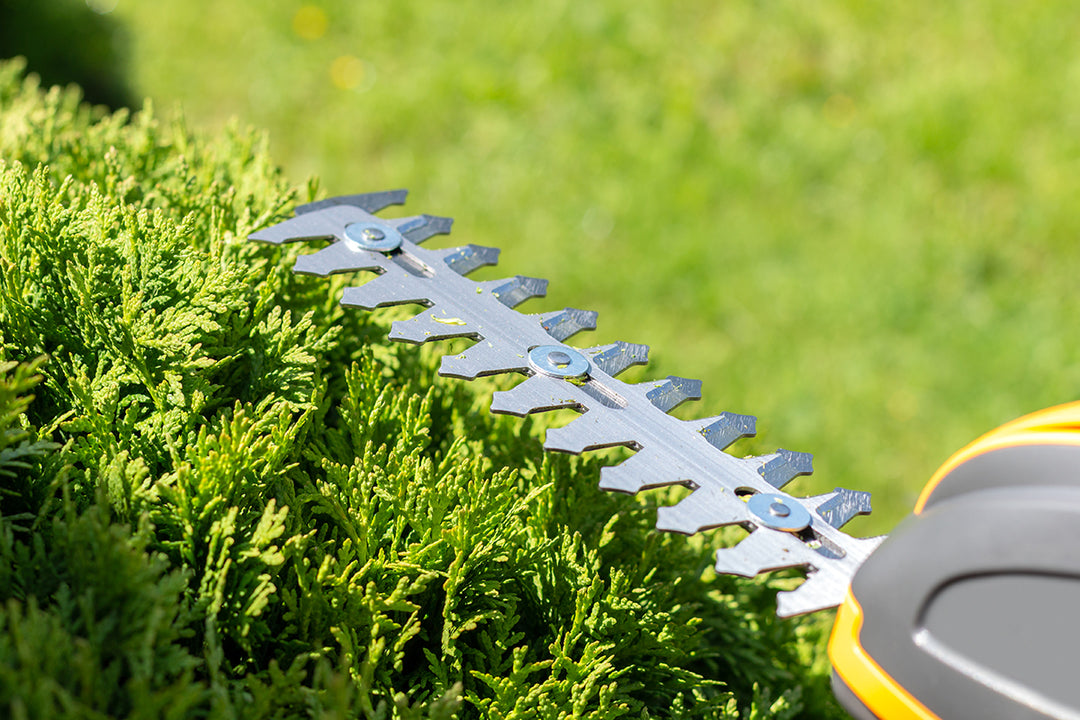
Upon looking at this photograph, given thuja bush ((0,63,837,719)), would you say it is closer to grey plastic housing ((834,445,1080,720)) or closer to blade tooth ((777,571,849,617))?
blade tooth ((777,571,849,617))

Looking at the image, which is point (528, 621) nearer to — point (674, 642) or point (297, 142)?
point (674, 642)

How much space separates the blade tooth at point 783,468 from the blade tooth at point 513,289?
0.56 meters

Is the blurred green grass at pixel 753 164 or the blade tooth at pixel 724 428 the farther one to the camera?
the blurred green grass at pixel 753 164

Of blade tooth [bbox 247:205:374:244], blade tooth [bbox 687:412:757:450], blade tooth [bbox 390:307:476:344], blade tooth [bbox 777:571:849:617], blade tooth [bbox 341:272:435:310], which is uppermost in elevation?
blade tooth [bbox 247:205:374:244]

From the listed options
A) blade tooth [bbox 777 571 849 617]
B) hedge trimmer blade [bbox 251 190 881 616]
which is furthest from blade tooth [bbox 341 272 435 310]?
blade tooth [bbox 777 571 849 617]

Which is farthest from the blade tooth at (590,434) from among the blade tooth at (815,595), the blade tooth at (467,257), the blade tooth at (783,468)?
the blade tooth at (467,257)

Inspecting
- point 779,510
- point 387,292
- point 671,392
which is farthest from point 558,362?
point 779,510

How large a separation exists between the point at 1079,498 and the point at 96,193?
63.4 inches

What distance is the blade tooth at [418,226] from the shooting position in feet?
6.37

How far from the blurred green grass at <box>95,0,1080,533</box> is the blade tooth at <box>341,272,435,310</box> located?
6.63ft

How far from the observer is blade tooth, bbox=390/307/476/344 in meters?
1.58

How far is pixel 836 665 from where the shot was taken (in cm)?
132

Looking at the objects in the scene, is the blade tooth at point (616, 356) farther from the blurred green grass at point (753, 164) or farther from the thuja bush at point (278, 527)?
the blurred green grass at point (753, 164)

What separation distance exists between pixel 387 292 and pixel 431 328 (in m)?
0.12
